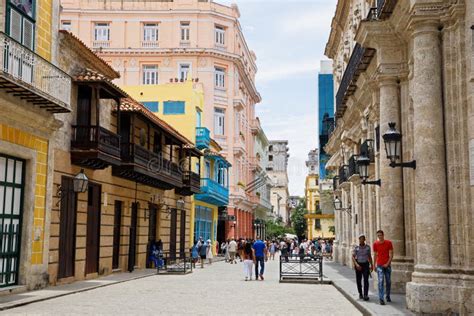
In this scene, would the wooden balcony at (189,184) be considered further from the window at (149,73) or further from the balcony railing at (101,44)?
the balcony railing at (101,44)

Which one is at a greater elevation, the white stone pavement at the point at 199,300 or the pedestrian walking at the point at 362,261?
the pedestrian walking at the point at 362,261

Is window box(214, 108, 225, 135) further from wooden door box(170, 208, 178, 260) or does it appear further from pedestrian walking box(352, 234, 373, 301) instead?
pedestrian walking box(352, 234, 373, 301)

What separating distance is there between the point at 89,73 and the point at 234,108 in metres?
29.9

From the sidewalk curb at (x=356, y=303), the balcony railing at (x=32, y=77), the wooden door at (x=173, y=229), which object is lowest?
the sidewalk curb at (x=356, y=303)

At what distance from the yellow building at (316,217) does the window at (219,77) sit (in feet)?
41.0

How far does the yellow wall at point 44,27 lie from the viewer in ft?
54.0

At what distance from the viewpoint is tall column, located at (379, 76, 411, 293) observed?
1498cm

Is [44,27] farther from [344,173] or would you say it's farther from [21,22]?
[344,173]

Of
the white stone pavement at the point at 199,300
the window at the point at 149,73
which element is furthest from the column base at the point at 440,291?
the window at the point at 149,73

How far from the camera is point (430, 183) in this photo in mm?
11273

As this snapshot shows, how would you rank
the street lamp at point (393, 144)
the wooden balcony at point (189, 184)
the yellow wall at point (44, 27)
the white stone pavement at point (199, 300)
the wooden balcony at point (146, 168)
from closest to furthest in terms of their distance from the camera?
the street lamp at point (393, 144) < the white stone pavement at point (199, 300) < the yellow wall at point (44, 27) < the wooden balcony at point (146, 168) < the wooden balcony at point (189, 184)

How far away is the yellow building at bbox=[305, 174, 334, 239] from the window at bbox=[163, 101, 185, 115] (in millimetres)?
17474

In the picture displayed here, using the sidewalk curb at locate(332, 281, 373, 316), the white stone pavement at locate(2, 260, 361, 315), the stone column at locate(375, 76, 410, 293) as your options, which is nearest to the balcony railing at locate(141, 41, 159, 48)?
the white stone pavement at locate(2, 260, 361, 315)

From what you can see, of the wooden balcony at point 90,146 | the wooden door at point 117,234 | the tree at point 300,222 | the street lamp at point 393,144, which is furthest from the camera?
the tree at point 300,222
